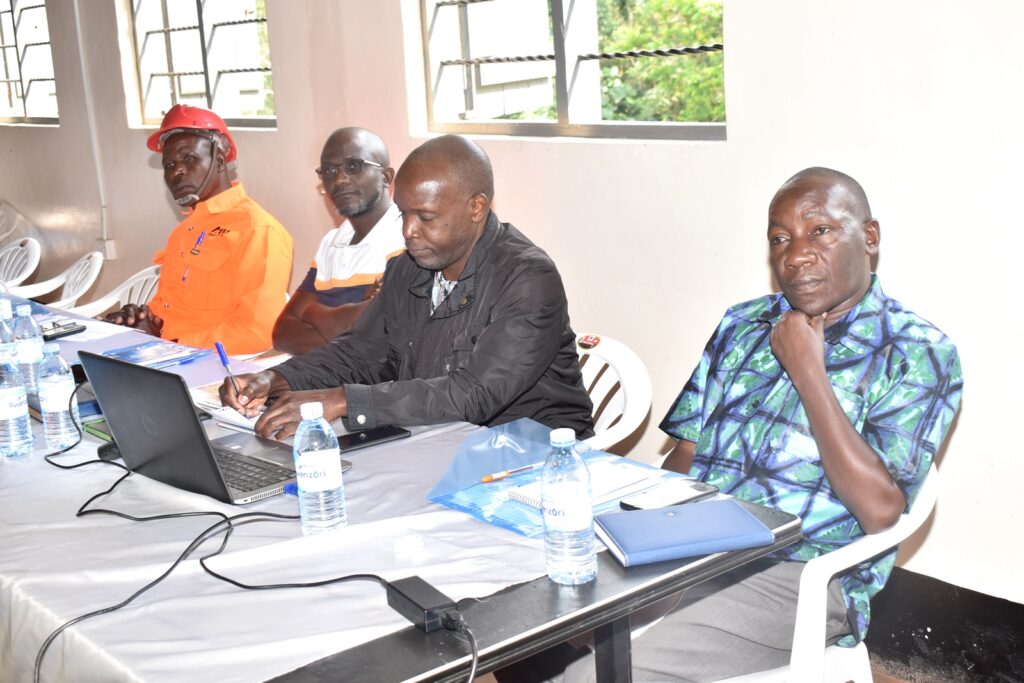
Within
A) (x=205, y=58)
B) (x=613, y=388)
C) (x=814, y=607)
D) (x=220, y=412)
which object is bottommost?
(x=814, y=607)

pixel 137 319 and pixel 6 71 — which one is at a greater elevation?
pixel 6 71

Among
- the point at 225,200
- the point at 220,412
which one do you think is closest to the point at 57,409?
the point at 220,412

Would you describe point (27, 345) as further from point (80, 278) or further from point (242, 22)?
point (242, 22)

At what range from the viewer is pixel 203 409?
2506mm

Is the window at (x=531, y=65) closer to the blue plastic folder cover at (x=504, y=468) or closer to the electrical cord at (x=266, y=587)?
the blue plastic folder cover at (x=504, y=468)

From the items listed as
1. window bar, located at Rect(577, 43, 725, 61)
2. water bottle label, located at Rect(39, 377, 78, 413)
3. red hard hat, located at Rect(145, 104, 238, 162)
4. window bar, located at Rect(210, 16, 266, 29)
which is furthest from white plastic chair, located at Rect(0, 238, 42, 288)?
water bottle label, located at Rect(39, 377, 78, 413)

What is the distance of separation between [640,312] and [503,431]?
55.3 inches

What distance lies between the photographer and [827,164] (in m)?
2.83

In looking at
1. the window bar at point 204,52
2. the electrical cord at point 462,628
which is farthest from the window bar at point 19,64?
the electrical cord at point 462,628

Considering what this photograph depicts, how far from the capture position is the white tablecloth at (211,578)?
4.54ft

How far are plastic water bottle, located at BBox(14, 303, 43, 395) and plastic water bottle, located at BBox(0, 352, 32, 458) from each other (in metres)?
0.47

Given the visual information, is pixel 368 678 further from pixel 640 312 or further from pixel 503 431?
pixel 640 312

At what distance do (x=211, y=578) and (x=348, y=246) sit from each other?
2374 millimetres

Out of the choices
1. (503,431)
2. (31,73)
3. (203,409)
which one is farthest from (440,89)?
(31,73)
